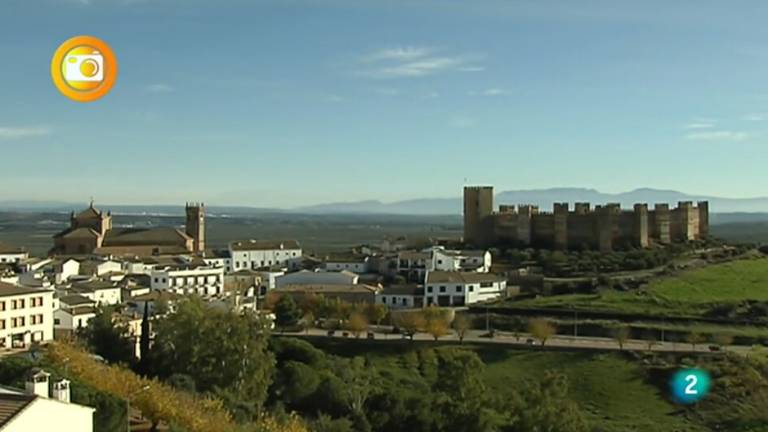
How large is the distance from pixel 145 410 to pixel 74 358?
3584 millimetres

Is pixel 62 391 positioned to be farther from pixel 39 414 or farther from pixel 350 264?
pixel 350 264

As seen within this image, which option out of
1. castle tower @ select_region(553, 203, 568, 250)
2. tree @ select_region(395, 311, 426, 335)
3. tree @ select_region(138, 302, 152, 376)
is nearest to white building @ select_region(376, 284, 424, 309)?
tree @ select_region(395, 311, 426, 335)

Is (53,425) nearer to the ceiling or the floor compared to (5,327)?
nearer to the ceiling

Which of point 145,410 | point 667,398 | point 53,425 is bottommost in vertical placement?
point 667,398

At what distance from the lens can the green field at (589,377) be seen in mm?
24312

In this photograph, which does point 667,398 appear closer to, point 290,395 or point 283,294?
point 290,395

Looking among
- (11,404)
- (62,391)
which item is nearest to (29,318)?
(62,391)

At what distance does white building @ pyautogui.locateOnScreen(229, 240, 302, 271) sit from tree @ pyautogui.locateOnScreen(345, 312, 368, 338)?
794 inches

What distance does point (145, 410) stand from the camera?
16969 millimetres

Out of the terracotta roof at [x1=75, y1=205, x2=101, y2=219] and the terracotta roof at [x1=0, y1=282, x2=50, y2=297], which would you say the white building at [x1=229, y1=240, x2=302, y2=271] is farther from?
the terracotta roof at [x1=0, y1=282, x2=50, y2=297]

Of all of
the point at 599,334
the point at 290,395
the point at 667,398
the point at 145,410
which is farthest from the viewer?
the point at 599,334

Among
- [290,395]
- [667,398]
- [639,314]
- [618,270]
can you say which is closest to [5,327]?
[290,395]

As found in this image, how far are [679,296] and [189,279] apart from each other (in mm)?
22142

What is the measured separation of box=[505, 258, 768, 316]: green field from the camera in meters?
37.3
